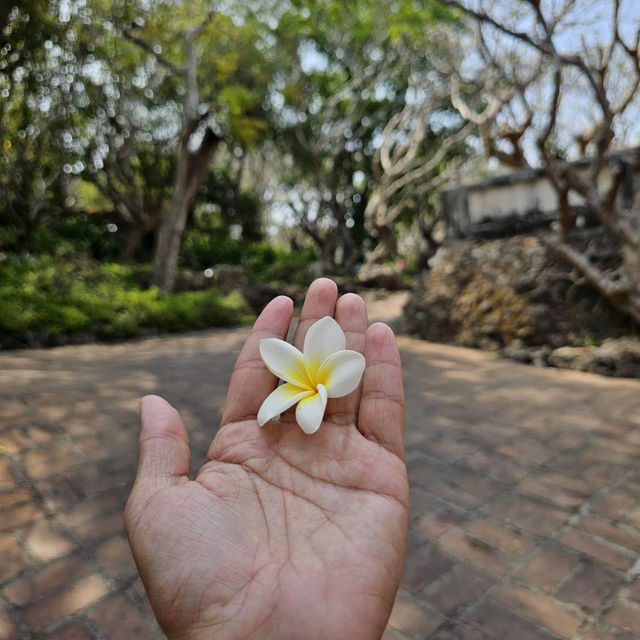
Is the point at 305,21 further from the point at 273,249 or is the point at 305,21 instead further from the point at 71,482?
the point at 71,482

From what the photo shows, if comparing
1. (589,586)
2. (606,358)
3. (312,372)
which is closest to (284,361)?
(312,372)

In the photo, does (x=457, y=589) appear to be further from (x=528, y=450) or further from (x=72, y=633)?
(x=528, y=450)

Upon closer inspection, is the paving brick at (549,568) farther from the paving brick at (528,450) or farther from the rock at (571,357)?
the rock at (571,357)

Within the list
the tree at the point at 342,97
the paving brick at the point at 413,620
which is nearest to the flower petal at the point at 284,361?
the paving brick at the point at 413,620

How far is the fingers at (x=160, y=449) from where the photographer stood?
5.03ft

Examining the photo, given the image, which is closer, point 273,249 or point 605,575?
point 605,575

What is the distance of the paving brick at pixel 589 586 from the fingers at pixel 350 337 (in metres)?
Answer: 1.12

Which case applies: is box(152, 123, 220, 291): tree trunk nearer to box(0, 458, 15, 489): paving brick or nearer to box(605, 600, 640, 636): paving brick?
box(0, 458, 15, 489): paving brick

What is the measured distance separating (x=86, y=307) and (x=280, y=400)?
291 inches

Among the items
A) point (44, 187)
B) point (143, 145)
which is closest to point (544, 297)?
point (44, 187)

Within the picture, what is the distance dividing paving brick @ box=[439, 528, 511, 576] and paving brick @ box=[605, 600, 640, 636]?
0.39 metres

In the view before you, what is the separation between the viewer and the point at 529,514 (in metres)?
2.56

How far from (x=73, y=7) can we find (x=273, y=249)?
33.9 feet

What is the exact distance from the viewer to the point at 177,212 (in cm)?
1065
